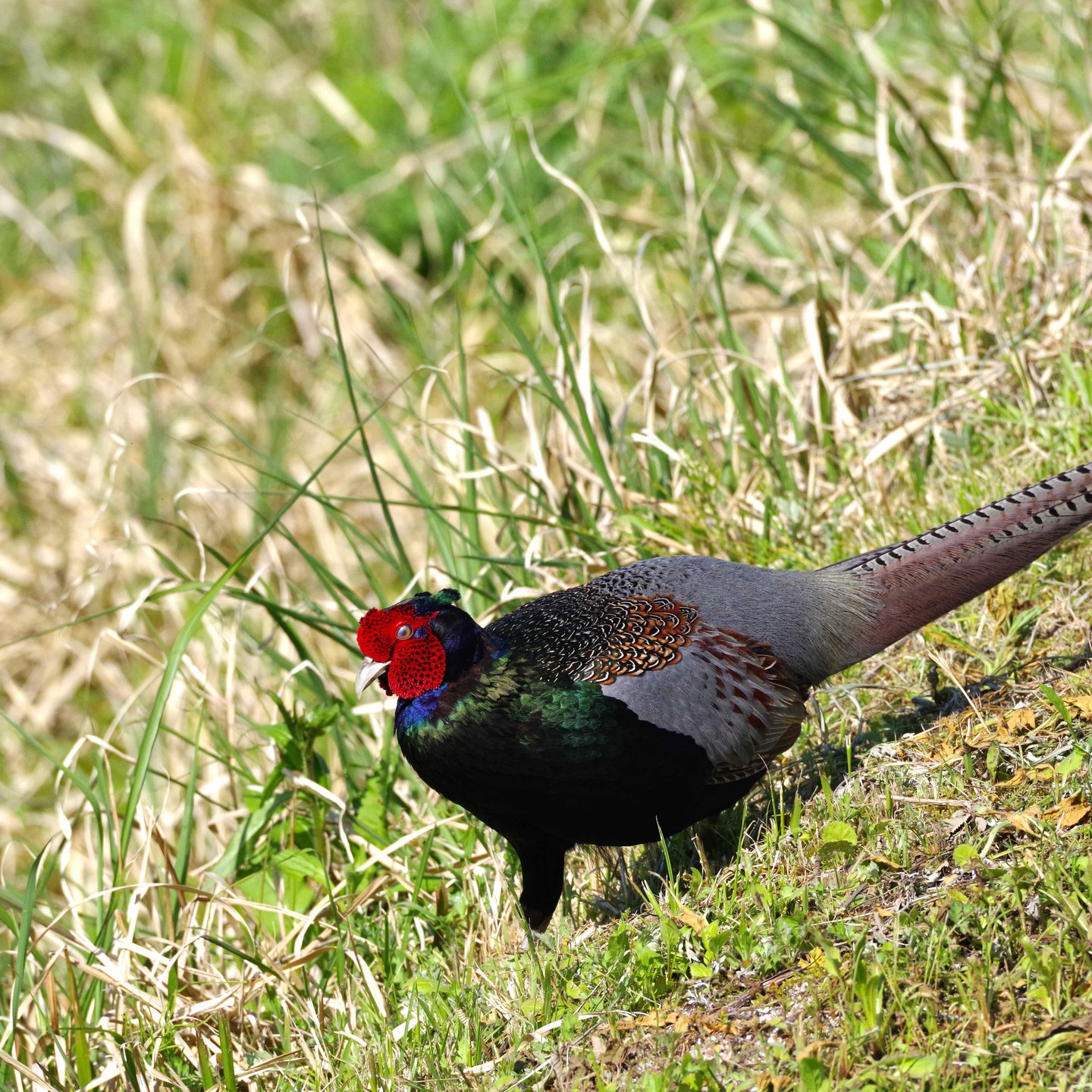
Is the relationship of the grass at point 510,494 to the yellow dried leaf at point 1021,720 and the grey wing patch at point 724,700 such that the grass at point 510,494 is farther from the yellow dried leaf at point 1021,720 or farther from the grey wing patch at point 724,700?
the grey wing patch at point 724,700

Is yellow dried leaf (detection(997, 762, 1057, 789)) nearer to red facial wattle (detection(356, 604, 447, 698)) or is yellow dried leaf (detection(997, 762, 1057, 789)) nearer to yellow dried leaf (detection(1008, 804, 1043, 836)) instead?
yellow dried leaf (detection(1008, 804, 1043, 836))

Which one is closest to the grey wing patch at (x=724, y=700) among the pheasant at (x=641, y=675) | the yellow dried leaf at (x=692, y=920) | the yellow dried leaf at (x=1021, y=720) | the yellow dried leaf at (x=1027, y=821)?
the pheasant at (x=641, y=675)

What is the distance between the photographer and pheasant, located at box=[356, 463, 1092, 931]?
3.10 m

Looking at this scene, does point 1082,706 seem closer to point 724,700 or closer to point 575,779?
point 724,700

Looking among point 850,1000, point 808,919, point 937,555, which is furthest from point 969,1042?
point 937,555

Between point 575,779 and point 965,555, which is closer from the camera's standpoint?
point 575,779

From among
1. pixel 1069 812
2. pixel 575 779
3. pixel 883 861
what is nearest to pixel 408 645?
pixel 575 779

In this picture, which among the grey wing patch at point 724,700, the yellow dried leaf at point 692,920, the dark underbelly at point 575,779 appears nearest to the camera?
the yellow dried leaf at point 692,920

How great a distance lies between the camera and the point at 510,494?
18.8ft

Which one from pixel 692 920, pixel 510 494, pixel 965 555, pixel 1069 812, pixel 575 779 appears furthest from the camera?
pixel 510 494

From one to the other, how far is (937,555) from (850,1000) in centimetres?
130

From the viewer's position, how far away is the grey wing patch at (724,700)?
3184mm

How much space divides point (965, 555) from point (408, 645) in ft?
4.80

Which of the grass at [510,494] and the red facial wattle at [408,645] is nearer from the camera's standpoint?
the grass at [510,494]
